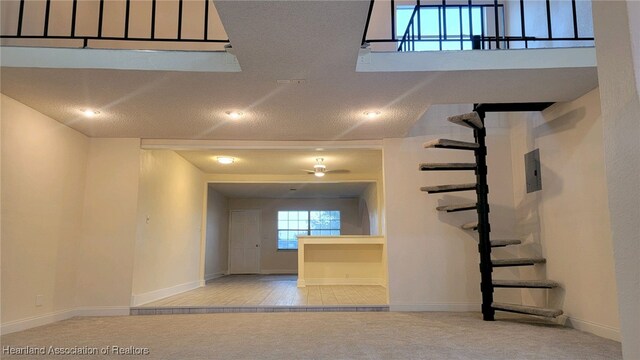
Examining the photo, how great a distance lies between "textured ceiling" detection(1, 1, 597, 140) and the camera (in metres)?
2.60

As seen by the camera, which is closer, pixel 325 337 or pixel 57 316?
pixel 325 337

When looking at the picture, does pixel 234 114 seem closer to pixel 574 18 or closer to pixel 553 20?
pixel 574 18

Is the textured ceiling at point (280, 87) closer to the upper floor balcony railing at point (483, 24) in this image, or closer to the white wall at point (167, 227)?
the upper floor balcony railing at point (483, 24)

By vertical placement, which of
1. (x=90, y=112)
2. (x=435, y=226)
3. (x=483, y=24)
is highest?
(x=483, y=24)

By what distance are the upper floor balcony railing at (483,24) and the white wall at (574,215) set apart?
0.79m

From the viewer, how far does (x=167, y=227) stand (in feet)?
20.6

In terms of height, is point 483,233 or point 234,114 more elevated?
point 234,114

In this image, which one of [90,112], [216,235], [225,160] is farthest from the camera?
[216,235]

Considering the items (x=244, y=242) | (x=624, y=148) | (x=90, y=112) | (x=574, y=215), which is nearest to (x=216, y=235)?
(x=244, y=242)

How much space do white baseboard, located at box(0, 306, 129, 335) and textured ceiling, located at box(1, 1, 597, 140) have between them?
1.98m

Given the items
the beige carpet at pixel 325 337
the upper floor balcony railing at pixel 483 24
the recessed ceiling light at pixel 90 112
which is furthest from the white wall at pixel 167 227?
the upper floor balcony railing at pixel 483 24

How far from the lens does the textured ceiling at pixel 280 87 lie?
260 centimetres

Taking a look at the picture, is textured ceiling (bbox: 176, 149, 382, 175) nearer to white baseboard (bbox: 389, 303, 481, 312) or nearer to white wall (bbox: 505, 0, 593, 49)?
white baseboard (bbox: 389, 303, 481, 312)

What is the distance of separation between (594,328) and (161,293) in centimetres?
506
